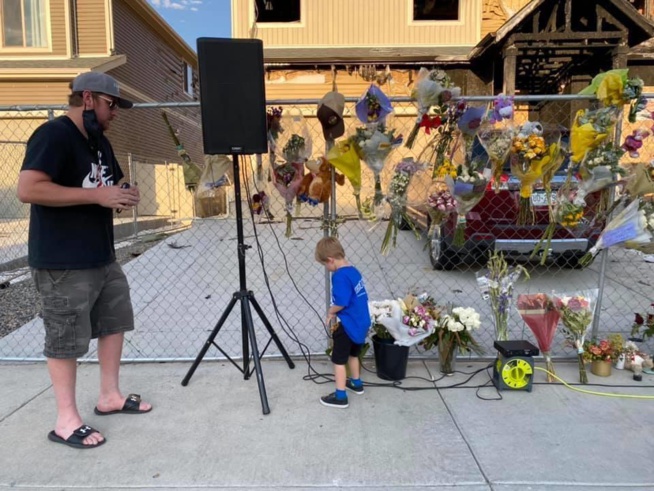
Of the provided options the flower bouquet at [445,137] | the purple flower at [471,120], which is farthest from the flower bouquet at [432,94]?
the purple flower at [471,120]

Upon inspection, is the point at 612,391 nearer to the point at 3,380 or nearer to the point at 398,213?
the point at 398,213

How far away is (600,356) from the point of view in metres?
3.39

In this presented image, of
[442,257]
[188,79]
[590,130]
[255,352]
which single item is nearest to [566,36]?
[442,257]

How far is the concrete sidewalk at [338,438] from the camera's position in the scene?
2.38 meters

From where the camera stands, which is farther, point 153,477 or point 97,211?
point 97,211

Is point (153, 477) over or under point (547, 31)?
under

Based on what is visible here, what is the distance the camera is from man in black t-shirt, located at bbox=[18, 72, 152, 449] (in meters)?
2.45

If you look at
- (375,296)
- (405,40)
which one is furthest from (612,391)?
(405,40)

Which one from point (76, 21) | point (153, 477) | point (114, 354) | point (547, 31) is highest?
point (76, 21)

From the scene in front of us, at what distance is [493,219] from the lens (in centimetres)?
504

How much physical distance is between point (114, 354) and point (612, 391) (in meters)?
3.10

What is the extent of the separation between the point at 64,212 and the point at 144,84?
47.7ft

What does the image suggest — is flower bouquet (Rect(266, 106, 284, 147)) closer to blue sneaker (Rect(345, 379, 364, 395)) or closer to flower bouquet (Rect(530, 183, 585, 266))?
blue sneaker (Rect(345, 379, 364, 395))

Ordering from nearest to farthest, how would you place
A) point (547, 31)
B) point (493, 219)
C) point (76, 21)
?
point (493, 219) → point (547, 31) → point (76, 21)
